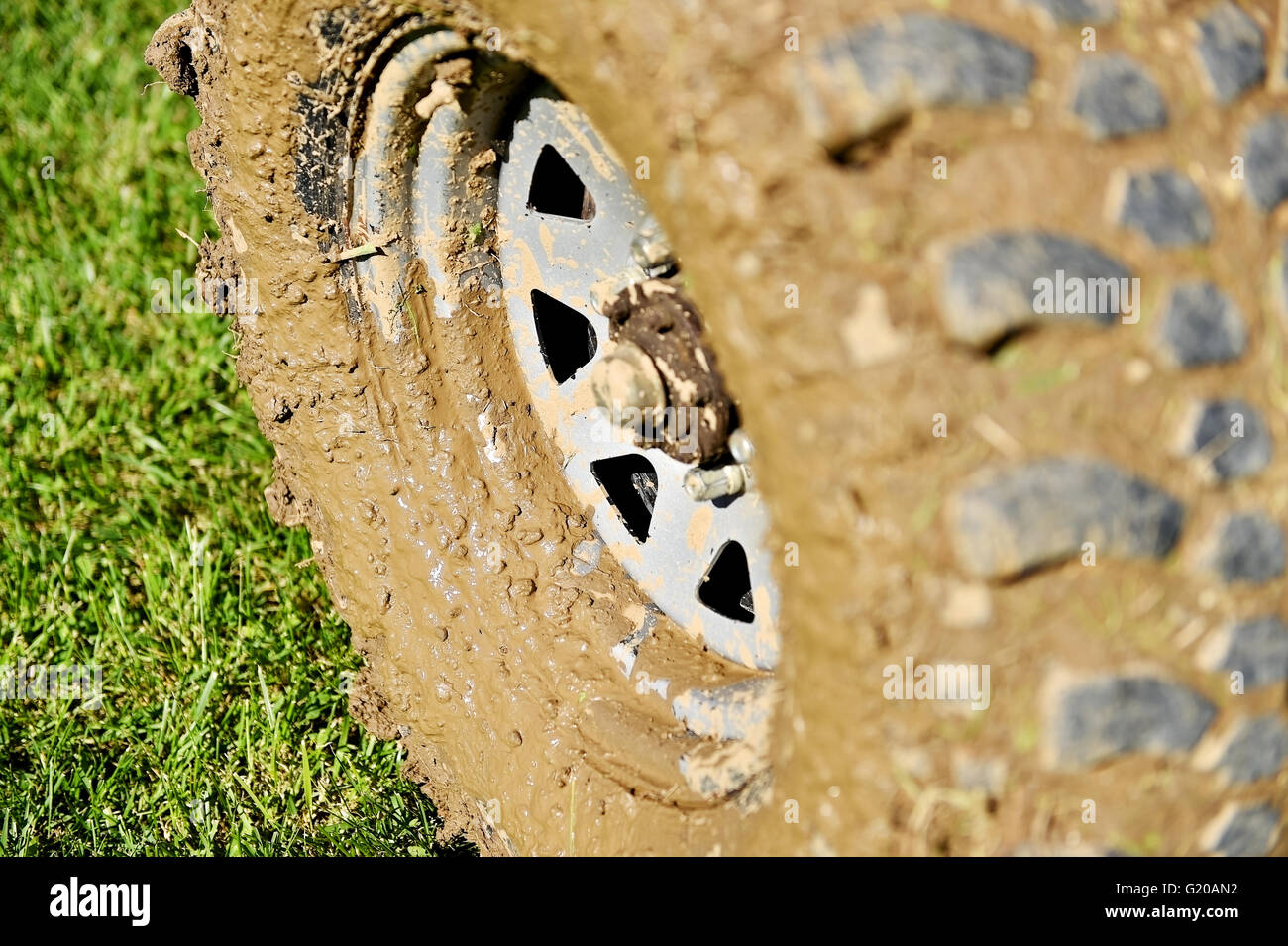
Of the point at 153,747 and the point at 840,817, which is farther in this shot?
the point at 153,747

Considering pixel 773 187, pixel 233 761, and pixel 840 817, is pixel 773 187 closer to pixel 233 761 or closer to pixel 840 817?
pixel 840 817

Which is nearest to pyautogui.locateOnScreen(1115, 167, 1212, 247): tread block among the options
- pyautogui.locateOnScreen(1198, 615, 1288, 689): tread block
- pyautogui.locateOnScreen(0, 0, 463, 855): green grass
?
pyautogui.locateOnScreen(1198, 615, 1288, 689): tread block

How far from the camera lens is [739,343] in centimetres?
88

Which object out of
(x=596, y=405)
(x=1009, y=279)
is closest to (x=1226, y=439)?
(x=1009, y=279)

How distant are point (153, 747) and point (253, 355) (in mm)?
593

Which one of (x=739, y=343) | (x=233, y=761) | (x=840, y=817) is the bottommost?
(x=840, y=817)

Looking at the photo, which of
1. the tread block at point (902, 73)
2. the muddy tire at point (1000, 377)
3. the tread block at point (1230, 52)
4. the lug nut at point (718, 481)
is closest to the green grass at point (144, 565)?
the lug nut at point (718, 481)

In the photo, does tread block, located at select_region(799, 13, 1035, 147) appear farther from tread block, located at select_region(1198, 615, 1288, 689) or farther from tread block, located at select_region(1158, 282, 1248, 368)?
tread block, located at select_region(1198, 615, 1288, 689)

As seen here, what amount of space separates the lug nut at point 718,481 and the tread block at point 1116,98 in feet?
1.90

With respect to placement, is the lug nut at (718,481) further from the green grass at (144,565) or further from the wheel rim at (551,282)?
the green grass at (144,565)

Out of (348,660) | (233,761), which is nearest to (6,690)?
(233,761)

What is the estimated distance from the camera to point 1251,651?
85cm

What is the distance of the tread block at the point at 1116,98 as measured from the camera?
0.81 meters

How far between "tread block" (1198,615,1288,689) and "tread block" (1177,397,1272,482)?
108 millimetres
